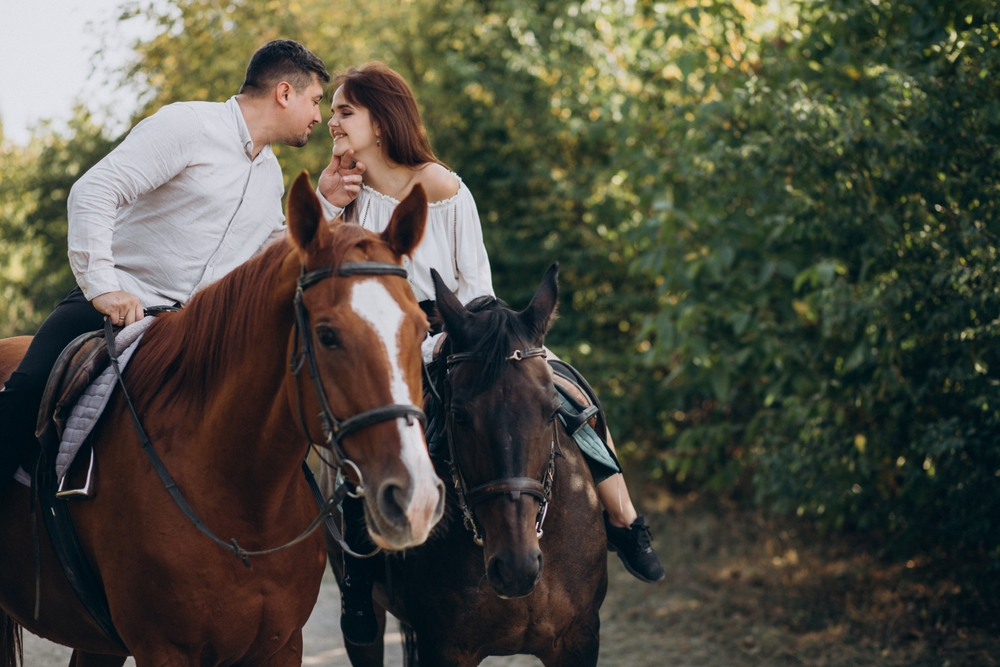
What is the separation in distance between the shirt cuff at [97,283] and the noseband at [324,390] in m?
0.98

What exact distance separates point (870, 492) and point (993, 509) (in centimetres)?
88

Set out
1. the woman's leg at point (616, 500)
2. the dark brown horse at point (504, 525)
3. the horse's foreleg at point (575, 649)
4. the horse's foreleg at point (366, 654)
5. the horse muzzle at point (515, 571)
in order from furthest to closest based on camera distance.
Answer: the horse's foreleg at point (366, 654), the woman's leg at point (616, 500), the horse's foreleg at point (575, 649), the dark brown horse at point (504, 525), the horse muzzle at point (515, 571)

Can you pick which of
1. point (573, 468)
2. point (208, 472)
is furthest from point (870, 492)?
point (208, 472)

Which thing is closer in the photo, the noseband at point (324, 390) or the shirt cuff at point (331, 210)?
the noseband at point (324, 390)

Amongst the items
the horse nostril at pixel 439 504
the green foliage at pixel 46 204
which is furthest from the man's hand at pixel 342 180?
the green foliage at pixel 46 204

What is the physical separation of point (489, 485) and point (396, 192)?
1.41 m

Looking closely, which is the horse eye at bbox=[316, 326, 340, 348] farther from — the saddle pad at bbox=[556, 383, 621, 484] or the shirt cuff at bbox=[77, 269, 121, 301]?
the saddle pad at bbox=[556, 383, 621, 484]

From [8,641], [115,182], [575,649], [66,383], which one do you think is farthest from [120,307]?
[575,649]

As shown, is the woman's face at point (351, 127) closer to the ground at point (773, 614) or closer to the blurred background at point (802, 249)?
the blurred background at point (802, 249)

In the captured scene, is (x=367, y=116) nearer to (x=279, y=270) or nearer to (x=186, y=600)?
(x=279, y=270)

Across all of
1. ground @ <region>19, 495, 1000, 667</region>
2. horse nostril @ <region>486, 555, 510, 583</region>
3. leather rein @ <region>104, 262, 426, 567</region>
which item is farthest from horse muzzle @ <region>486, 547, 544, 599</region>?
ground @ <region>19, 495, 1000, 667</region>

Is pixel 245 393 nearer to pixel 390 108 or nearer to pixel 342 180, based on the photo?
pixel 342 180

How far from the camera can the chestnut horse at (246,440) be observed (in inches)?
83.7

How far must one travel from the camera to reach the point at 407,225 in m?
2.42
